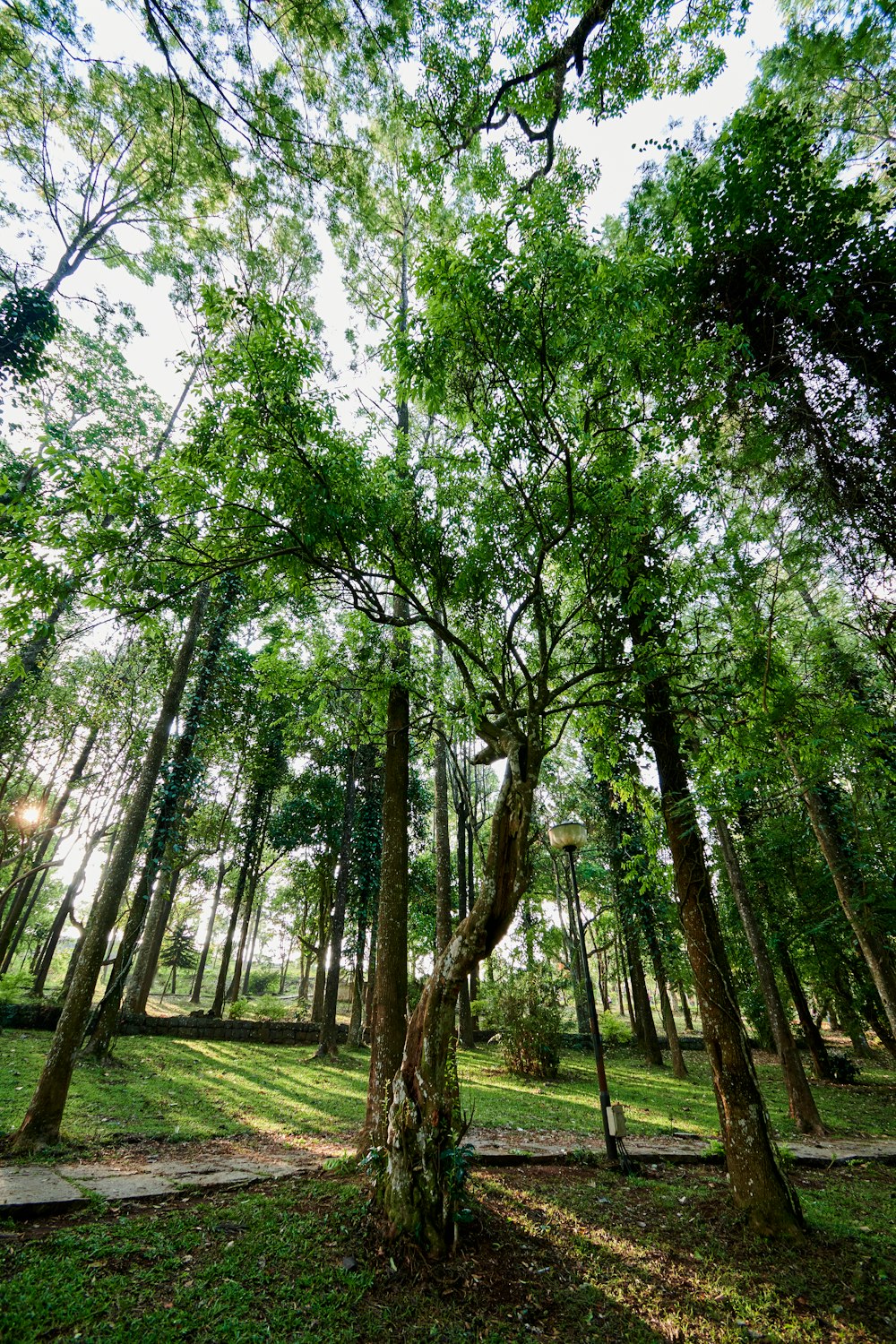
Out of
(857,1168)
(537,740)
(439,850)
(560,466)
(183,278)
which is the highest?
(183,278)

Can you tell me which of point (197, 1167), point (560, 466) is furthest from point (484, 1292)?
point (560, 466)

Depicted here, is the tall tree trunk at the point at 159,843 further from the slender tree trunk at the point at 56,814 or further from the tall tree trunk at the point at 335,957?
the tall tree trunk at the point at 335,957

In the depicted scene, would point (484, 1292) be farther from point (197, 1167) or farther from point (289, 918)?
point (289, 918)

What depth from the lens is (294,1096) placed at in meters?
9.52

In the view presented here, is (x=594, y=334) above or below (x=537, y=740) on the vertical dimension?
above

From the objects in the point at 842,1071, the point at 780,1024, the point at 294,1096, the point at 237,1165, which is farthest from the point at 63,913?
the point at 842,1071

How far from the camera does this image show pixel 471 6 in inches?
189

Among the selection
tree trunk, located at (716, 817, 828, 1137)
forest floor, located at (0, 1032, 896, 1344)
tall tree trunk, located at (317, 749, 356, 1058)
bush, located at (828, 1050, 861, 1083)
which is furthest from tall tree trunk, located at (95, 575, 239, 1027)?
bush, located at (828, 1050, 861, 1083)

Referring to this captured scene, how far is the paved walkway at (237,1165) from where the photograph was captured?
170 inches

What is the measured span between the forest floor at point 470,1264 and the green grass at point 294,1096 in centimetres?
89

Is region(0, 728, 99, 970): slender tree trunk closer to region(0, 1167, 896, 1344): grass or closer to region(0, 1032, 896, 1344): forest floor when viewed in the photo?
region(0, 1032, 896, 1344): forest floor

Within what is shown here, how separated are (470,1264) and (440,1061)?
1.15 m

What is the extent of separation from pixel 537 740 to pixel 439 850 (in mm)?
9392

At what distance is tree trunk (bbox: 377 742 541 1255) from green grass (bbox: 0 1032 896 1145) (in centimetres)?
441
